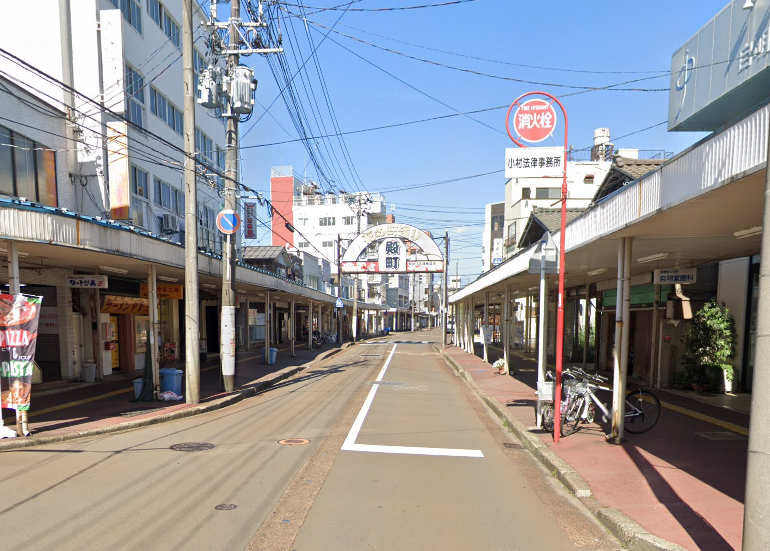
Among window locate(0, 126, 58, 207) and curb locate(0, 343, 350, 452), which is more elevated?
window locate(0, 126, 58, 207)

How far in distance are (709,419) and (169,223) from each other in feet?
66.3

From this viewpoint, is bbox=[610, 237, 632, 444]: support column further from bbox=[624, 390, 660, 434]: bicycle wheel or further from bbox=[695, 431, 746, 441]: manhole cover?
bbox=[695, 431, 746, 441]: manhole cover

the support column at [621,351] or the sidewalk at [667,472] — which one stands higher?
the support column at [621,351]

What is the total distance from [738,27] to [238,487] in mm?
13409

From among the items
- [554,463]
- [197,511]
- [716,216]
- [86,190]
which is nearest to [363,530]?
[197,511]

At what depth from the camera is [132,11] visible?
18.6 meters

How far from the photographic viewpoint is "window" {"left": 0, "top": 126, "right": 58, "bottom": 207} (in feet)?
39.8

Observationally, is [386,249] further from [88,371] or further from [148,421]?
[148,421]

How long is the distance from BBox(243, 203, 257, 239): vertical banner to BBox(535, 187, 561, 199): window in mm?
25600

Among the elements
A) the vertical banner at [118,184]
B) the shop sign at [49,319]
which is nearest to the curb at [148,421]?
the shop sign at [49,319]

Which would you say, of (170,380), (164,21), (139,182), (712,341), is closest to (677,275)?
(712,341)

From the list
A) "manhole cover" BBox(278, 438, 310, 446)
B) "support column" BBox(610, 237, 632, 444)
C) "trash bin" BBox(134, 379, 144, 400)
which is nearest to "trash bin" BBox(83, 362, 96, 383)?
"trash bin" BBox(134, 379, 144, 400)

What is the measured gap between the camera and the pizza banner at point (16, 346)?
8055mm

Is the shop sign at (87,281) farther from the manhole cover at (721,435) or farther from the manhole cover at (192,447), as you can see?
the manhole cover at (721,435)
